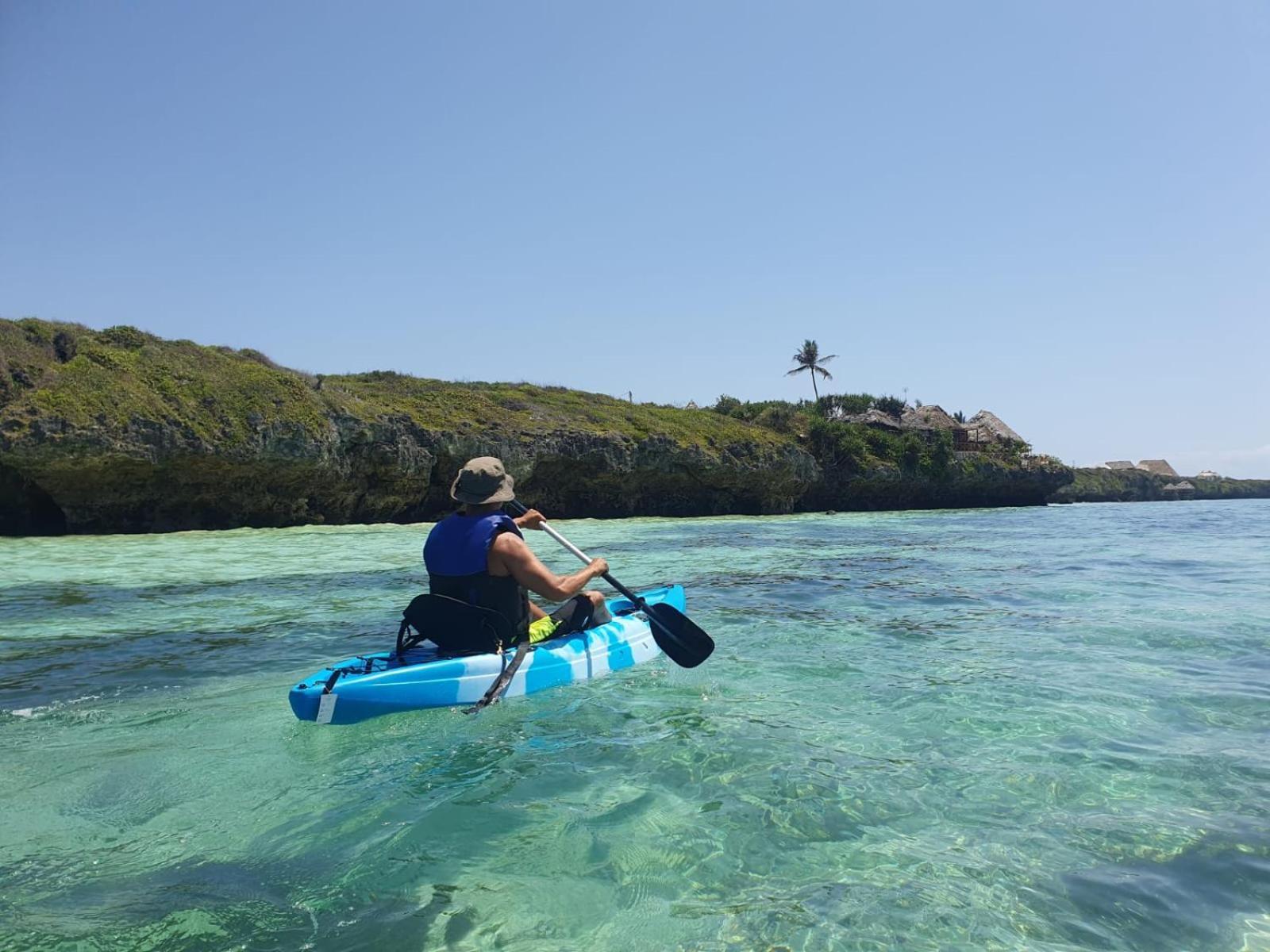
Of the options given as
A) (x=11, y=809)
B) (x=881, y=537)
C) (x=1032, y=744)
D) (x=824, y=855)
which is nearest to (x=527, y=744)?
(x=824, y=855)

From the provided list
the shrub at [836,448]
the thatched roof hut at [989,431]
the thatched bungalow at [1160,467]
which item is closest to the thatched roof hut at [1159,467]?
the thatched bungalow at [1160,467]

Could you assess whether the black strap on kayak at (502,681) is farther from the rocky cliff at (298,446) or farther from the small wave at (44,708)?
the rocky cliff at (298,446)

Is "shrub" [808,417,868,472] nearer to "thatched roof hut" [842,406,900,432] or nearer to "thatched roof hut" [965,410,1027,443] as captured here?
"thatched roof hut" [842,406,900,432]

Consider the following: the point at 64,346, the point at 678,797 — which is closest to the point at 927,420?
the point at 64,346

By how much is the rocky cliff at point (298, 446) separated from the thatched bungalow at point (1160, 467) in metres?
50.6

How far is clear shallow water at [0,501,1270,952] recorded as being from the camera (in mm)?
2832

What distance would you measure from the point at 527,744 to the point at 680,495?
115 feet

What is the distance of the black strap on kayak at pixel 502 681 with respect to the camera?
17.2 ft

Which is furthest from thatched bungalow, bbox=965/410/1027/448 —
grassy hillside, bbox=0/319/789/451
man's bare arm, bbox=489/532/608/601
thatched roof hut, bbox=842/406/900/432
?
man's bare arm, bbox=489/532/608/601

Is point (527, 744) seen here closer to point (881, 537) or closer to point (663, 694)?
point (663, 694)

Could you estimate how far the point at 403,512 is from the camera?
3162 centimetres

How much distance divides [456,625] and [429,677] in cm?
47

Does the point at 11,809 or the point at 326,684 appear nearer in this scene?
the point at 11,809

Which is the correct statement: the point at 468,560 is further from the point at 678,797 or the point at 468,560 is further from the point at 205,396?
the point at 205,396
